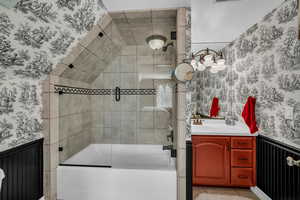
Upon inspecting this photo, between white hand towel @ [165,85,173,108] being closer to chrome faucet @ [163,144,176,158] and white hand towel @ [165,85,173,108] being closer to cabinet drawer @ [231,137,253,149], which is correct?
chrome faucet @ [163,144,176,158]

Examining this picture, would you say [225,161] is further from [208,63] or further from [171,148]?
[208,63]

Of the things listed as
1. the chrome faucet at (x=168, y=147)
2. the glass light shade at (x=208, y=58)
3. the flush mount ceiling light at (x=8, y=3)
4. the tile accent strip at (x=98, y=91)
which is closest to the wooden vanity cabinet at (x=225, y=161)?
the chrome faucet at (x=168, y=147)

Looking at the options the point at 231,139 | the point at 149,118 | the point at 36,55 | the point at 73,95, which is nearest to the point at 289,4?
the point at 231,139

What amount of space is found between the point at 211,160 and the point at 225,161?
198 mm

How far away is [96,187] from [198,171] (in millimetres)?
1445

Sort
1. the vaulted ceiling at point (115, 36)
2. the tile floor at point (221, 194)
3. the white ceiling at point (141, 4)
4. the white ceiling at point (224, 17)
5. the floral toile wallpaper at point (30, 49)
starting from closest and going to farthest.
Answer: the floral toile wallpaper at point (30, 49)
the white ceiling at point (141, 4)
the white ceiling at point (224, 17)
the vaulted ceiling at point (115, 36)
the tile floor at point (221, 194)

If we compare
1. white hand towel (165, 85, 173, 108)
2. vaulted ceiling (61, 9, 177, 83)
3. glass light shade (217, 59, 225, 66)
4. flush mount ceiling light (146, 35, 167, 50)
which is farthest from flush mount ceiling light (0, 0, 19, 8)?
glass light shade (217, 59, 225, 66)

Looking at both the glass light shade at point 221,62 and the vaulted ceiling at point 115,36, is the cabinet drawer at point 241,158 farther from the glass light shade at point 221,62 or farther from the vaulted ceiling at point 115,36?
the vaulted ceiling at point 115,36

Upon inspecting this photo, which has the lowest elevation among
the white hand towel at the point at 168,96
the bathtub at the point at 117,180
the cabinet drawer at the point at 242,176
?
the cabinet drawer at the point at 242,176

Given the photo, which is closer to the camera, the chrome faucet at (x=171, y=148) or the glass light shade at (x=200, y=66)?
the chrome faucet at (x=171, y=148)

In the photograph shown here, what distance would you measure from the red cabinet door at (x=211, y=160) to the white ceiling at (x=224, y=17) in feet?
5.04

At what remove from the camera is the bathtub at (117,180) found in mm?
1632

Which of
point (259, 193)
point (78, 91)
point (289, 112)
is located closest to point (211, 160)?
point (259, 193)

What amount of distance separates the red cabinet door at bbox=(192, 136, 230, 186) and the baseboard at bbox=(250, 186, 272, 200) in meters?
0.39
